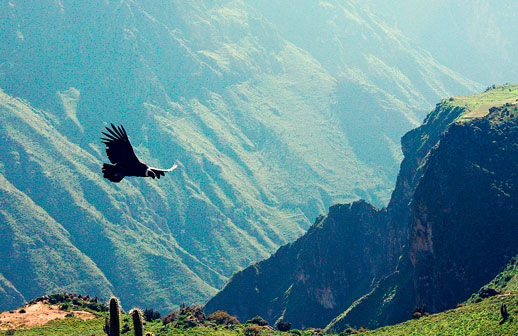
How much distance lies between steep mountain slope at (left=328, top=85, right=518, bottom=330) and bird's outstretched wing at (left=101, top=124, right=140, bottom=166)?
406 ft

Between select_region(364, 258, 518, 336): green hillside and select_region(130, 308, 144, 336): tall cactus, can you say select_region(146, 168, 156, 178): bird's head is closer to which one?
select_region(130, 308, 144, 336): tall cactus

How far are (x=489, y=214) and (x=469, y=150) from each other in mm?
18663

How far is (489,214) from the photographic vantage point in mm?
168625

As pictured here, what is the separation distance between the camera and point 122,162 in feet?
178

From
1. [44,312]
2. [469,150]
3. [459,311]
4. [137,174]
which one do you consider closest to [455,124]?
[469,150]

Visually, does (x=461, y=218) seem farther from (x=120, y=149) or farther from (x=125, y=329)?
(x=120, y=149)

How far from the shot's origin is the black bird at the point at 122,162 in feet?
175

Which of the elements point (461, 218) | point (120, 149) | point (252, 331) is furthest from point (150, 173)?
point (461, 218)

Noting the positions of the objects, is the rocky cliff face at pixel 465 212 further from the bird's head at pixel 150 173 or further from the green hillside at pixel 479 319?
the bird's head at pixel 150 173

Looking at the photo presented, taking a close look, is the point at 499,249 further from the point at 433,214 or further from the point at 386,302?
the point at 386,302

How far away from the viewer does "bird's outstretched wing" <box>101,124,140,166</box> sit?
53.2m

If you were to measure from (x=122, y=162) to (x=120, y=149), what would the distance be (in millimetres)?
1102

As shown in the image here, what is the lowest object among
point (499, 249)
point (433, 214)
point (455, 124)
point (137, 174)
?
point (499, 249)

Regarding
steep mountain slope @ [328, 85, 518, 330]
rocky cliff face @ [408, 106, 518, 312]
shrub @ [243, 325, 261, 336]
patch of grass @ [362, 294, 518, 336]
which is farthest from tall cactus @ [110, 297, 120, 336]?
steep mountain slope @ [328, 85, 518, 330]
